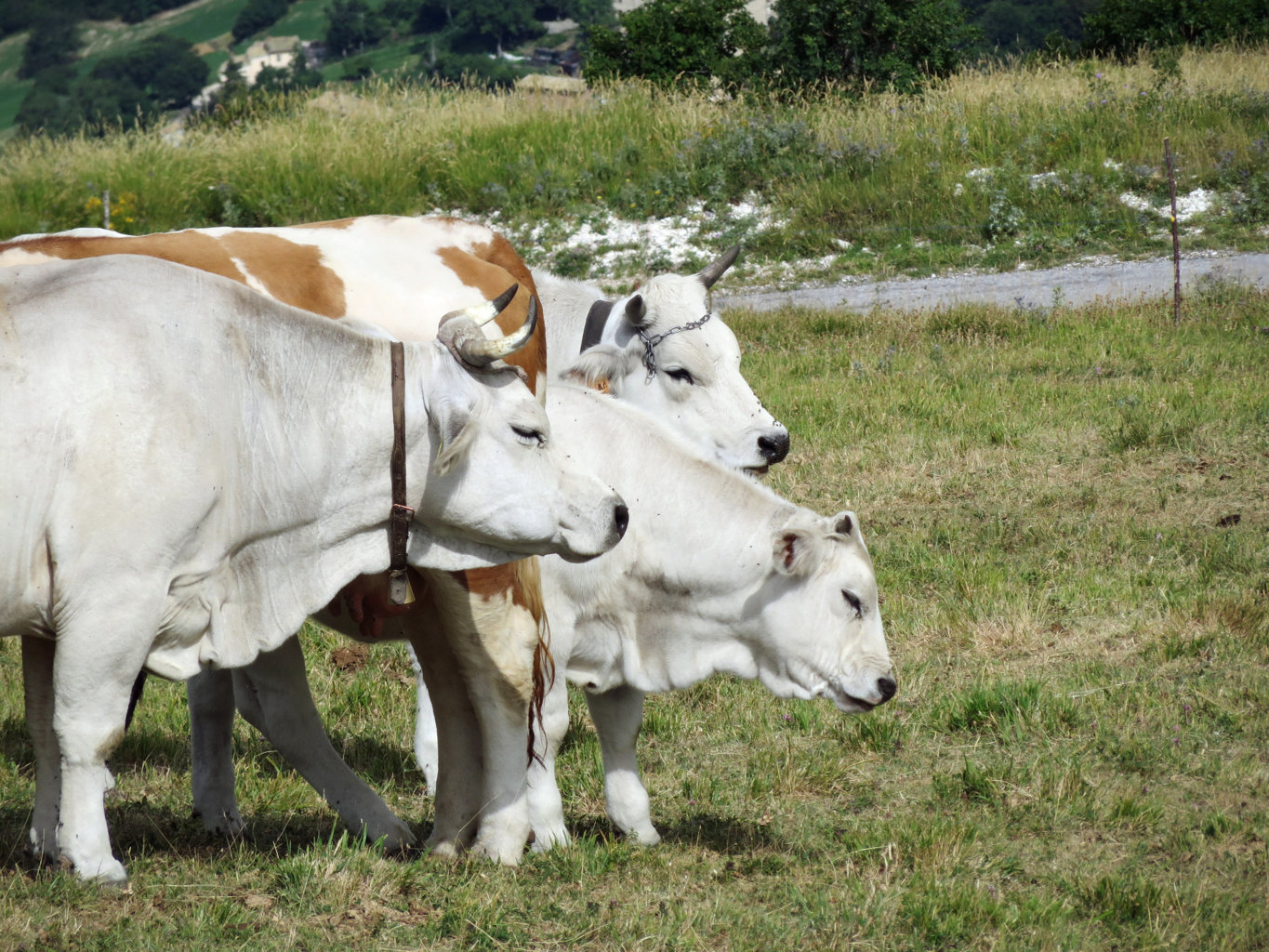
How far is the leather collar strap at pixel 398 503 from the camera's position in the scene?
12.9ft

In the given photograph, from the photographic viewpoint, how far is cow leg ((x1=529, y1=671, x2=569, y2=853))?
15.3 feet

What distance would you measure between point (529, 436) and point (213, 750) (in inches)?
68.1

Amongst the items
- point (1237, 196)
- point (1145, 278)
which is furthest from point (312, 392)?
point (1237, 196)

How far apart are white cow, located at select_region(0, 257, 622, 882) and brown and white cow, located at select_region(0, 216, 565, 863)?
45 cm

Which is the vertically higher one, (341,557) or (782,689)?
(341,557)

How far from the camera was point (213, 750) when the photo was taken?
4.73 meters

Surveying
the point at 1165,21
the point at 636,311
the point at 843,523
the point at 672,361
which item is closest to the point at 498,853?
the point at 843,523

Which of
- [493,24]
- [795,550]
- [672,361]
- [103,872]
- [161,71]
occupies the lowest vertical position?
[161,71]

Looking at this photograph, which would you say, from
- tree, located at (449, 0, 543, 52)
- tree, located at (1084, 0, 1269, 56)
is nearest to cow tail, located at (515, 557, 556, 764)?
tree, located at (1084, 0, 1269, 56)

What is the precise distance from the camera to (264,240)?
5.13m

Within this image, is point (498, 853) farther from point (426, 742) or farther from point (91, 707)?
point (91, 707)

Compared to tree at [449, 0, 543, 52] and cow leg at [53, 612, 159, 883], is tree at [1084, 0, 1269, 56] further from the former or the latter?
tree at [449, 0, 543, 52]

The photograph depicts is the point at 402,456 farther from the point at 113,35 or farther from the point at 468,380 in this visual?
the point at 113,35

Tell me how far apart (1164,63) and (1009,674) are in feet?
55.5
